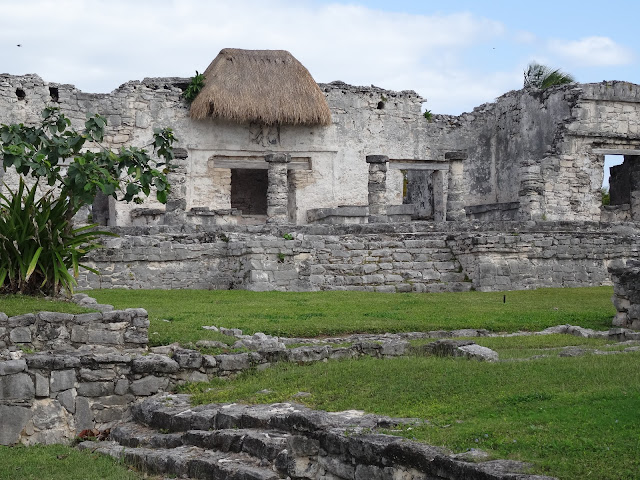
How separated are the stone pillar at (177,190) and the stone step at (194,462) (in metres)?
14.0

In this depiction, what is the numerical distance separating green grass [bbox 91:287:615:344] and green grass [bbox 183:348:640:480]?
2.00 m

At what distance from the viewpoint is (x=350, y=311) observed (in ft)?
40.7

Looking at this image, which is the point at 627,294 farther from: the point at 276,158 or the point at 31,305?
the point at 276,158

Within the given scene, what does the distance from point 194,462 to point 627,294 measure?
7.06 metres

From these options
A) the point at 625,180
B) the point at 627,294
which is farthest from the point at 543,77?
the point at 627,294

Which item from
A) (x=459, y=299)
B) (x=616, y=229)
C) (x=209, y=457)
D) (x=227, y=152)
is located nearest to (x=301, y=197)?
(x=227, y=152)

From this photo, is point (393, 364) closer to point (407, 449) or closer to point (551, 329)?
point (407, 449)

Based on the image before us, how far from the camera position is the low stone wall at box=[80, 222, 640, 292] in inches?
614

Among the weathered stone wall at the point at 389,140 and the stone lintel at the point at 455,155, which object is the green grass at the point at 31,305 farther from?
the stone lintel at the point at 455,155

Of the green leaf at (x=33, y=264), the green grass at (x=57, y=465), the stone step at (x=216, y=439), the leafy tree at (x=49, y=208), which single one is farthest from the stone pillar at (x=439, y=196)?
the green grass at (x=57, y=465)

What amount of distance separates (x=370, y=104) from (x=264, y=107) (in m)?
3.63

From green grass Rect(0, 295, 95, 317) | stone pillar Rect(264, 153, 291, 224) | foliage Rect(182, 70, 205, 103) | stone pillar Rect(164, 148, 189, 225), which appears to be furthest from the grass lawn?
foliage Rect(182, 70, 205, 103)

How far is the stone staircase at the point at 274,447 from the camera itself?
5.29m

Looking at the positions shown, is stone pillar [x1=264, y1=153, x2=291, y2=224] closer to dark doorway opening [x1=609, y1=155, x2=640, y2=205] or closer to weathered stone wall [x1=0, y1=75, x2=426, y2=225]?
weathered stone wall [x1=0, y1=75, x2=426, y2=225]
